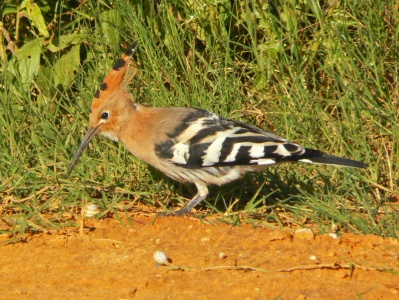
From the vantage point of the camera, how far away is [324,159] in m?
4.21

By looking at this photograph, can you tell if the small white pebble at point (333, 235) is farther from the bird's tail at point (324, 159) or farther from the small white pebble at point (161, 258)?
the small white pebble at point (161, 258)

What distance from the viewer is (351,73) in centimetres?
513

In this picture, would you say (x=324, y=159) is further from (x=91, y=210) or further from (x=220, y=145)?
(x=91, y=210)

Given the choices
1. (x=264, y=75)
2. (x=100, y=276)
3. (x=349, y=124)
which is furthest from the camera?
(x=264, y=75)

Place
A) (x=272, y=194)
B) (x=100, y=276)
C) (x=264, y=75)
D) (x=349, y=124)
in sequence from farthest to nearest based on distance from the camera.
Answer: (x=264, y=75) < (x=349, y=124) < (x=272, y=194) < (x=100, y=276)

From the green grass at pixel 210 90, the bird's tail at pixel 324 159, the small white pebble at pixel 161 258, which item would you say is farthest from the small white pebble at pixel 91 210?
the bird's tail at pixel 324 159

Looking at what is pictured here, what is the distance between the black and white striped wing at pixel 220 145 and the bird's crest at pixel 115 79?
46cm

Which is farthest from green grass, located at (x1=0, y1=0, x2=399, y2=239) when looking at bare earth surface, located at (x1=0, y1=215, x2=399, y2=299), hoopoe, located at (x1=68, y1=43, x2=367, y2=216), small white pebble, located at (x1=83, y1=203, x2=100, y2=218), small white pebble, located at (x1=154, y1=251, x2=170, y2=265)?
small white pebble, located at (x1=154, y1=251, x2=170, y2=265)

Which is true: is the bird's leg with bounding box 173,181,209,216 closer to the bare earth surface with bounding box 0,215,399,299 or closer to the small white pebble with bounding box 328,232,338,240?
the bare earth surface with bounding box 0,215,399,299

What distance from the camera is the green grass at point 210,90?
15.0ft

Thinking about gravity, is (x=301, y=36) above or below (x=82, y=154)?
above

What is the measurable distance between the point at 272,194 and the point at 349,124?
69 cm

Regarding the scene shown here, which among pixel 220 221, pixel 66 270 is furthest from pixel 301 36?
pixel 66 270

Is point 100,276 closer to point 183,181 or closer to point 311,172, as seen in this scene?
point 183,181
